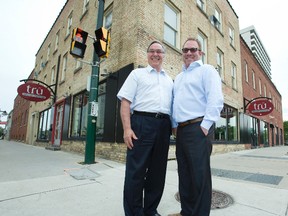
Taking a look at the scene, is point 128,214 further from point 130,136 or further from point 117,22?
point 117,22

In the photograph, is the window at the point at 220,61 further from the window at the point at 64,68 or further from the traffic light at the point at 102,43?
the window at the point at 64,68

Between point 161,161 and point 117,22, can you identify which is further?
point 117,22

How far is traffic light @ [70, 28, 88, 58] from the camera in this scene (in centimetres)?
523

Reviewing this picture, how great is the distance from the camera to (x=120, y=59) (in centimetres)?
729

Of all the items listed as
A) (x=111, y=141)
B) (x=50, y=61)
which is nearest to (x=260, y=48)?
(x=50, y=61)

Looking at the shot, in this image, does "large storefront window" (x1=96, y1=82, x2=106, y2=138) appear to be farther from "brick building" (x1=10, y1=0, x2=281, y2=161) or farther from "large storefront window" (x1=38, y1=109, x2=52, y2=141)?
"large storefront window" (x1=38, y1=109, x2=52, y2=141)

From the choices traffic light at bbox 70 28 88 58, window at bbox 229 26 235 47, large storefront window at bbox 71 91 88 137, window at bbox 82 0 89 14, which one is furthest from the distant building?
traffic light at bbox 70 28 88 58

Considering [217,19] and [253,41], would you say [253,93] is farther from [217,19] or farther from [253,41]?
[253,41]

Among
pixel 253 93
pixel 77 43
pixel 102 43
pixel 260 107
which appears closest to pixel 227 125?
pixel 260 107

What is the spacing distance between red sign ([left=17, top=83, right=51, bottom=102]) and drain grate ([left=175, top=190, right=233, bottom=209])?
959 centimetres

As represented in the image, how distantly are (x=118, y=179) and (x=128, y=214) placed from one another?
210cm

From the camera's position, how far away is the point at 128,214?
2.09 metres

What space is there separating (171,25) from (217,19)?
5.50m

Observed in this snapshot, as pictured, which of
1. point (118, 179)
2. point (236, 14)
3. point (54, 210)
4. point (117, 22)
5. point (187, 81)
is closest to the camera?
point (187, 81)
